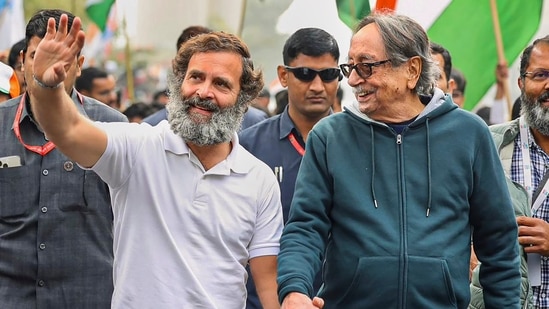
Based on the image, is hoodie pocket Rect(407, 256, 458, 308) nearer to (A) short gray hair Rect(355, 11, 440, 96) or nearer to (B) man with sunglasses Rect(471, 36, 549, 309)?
(A) short gray hair Rect(355, 11, 440, 96)

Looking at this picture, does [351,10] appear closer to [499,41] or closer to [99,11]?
[499,41]

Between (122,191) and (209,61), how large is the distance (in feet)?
2.53

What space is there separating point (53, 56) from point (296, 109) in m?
2.89

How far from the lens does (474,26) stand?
10.3 metres

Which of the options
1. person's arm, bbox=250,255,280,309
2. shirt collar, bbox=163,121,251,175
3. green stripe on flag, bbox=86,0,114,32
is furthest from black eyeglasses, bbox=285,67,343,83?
green stripe on flag, bbox=86,0,114,32

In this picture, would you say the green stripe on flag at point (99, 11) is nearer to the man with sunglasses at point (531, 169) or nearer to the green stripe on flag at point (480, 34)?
the green stripe on flag at point (480, 34)

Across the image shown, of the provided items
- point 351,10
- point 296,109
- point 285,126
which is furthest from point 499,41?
point 285,126

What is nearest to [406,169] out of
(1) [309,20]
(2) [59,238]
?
(2) [59,238]

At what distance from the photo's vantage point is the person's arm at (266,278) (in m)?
5.43

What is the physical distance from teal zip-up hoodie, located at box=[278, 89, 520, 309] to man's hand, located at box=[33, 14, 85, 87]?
1187 mm

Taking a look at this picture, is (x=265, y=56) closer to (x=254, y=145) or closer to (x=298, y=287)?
(x=254, y=145)

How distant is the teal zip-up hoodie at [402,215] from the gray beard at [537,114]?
3.99 feet

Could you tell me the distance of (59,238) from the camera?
594 cm

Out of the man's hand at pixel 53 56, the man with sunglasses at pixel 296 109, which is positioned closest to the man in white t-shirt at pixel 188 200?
the man's hand at pixel 53 56
